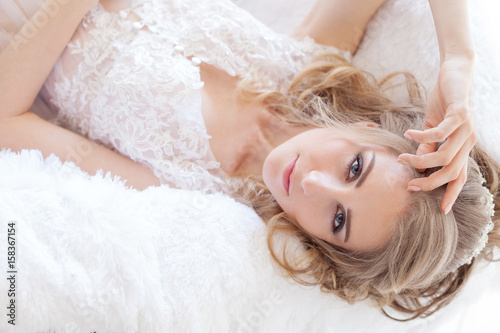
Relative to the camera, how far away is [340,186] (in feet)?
3.84

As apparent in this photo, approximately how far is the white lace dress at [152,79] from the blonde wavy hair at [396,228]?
0.55 feet

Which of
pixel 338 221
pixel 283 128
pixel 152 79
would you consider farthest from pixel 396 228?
pixel 152 79

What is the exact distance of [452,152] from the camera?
3.49 feet

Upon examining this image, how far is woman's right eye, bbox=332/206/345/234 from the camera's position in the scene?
Answer: 3.92 ft

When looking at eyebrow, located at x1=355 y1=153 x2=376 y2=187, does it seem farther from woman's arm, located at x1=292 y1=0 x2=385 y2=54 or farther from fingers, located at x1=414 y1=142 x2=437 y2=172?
woman's arm, located at x1=292 y1=0 x2=385 y2=54

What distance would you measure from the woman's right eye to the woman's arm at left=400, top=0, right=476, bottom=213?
19 centimetres

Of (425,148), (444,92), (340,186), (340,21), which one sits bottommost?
(340,186)

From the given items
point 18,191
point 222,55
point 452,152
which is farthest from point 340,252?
point 18,191

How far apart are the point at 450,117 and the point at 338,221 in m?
0.38

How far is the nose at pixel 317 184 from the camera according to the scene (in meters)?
1.17

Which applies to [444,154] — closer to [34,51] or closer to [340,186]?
[340,186]

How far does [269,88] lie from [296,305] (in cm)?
72

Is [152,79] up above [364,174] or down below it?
above

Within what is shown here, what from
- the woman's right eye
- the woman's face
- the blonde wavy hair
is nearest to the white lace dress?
the blonde wavy hair
